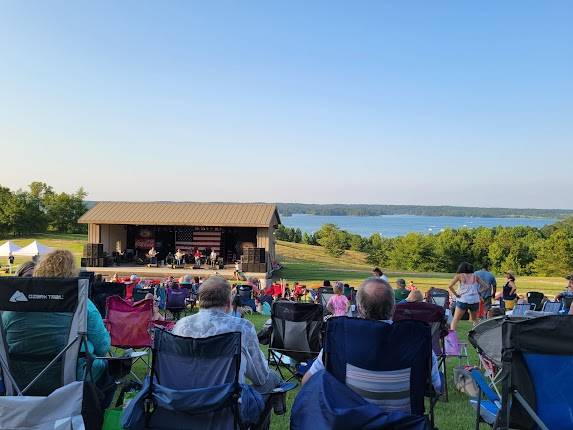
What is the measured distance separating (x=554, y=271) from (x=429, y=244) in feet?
31.9

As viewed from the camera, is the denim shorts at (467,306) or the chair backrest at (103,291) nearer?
the chair backrest at (103,291)

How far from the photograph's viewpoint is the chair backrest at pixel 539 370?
263 centimetres

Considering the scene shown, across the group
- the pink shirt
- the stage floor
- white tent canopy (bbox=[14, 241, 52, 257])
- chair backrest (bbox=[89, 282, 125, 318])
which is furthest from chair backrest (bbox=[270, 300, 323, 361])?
white tent canopy (bbox=[14, 241, 52, 257])

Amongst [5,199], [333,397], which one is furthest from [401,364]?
[5,199]

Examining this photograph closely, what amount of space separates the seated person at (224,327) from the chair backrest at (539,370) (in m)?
1.43

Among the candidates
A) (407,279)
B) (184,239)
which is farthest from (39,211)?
(407,279)

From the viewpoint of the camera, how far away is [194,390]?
2889 mm

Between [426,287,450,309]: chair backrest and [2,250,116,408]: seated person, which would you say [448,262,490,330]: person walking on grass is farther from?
[2,250,116,408]: seated person

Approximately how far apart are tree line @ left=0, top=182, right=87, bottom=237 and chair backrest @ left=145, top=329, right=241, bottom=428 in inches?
1950

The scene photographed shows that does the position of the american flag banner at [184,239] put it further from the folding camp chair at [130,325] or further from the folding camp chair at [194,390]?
the folding camp chair at [194,390]

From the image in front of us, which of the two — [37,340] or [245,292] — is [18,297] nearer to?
[37,340]

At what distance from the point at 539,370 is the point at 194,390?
71.1 inches

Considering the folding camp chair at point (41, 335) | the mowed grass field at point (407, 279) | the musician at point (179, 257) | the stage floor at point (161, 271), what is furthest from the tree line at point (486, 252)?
the folding camp chair at point (41, 335)

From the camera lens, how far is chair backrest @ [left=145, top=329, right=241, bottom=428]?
2914 millimetres
